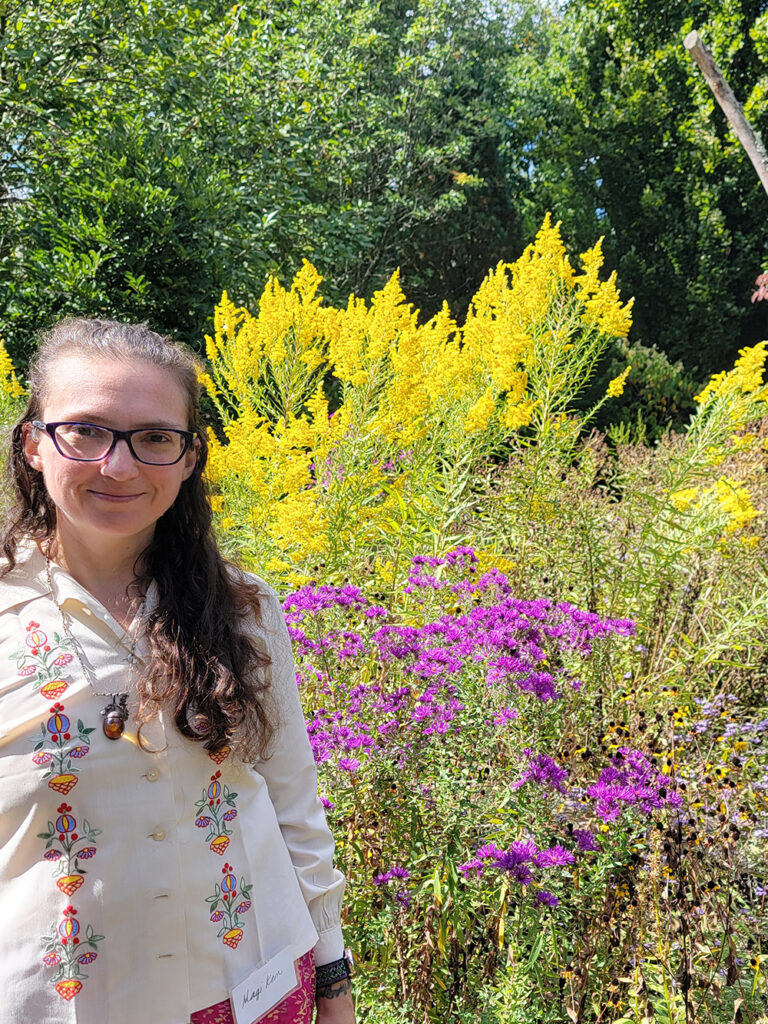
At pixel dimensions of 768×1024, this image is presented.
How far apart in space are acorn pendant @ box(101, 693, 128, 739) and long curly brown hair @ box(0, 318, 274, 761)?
2cm

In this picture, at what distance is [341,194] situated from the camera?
1230 centimetres

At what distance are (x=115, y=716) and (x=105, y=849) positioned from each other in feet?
0.53

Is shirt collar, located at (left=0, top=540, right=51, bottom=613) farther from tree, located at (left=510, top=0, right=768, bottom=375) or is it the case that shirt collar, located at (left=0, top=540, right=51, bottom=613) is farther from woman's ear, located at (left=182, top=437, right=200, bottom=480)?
tree, located at (left=510, top=0, right=768, bottom=375)

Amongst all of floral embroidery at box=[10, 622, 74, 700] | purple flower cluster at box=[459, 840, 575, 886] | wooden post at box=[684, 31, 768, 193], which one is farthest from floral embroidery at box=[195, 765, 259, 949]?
wooden post at box=[684, 31, 768, 193]

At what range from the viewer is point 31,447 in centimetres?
126

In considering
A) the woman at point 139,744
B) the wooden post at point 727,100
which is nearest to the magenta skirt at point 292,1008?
the woman at point 139,744

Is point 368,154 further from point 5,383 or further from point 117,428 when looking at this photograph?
point 117,428

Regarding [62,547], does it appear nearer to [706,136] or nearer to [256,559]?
[256,559]

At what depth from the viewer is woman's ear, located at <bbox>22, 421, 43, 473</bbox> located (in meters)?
1.25

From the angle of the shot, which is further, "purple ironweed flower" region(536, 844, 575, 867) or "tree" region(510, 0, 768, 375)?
"tree" region(510, 0, 768, 375)

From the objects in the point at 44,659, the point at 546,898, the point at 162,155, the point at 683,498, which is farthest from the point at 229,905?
the point at 162,155

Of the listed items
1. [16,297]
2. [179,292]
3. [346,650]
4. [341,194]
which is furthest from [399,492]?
[341,194]

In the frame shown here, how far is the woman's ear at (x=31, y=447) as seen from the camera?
49.1 inches

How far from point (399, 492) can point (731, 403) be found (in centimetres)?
161
